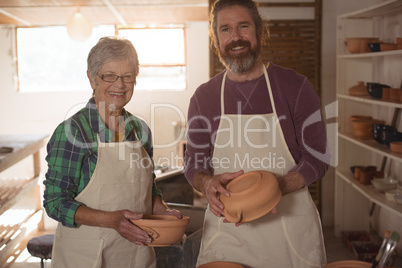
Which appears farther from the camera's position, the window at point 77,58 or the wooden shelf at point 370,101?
the window at point 77,58

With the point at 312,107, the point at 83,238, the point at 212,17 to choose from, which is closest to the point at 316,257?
the point at 312,107

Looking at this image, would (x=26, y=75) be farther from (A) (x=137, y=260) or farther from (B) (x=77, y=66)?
(A) (x=137, y=260)

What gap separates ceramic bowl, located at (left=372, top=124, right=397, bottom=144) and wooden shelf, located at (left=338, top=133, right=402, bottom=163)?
59mm

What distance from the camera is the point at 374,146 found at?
3.48 m

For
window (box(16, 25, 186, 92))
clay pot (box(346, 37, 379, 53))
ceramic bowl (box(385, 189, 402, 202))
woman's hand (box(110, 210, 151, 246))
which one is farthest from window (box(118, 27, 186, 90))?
woman's hand (box(110, 210, 151, 246))

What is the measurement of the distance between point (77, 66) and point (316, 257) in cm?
661

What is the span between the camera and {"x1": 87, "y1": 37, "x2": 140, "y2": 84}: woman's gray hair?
1628 mm

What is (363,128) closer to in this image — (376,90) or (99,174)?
(376,90)

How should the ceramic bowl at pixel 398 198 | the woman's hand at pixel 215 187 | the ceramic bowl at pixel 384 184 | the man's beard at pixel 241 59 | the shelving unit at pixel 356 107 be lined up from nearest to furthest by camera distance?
the woman's hand at pixel 215 187
the man's beard at pixel 241 59
the ceramic bowl at pixel 398 198
the ceramic bowl at pixel 384 184
the shelving unit at pixel 356 107

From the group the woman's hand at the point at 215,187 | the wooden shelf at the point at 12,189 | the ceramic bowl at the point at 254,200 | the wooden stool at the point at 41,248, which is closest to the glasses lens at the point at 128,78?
the woman's hand at the point at 215,187

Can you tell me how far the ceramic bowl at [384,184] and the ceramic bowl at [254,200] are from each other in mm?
2442

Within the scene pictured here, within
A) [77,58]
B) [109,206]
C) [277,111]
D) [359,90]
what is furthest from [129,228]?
[77,58]

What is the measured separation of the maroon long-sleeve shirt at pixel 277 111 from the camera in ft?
5.65

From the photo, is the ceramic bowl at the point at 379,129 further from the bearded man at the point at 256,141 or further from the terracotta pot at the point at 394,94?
the bearded man at the point at 256,141
